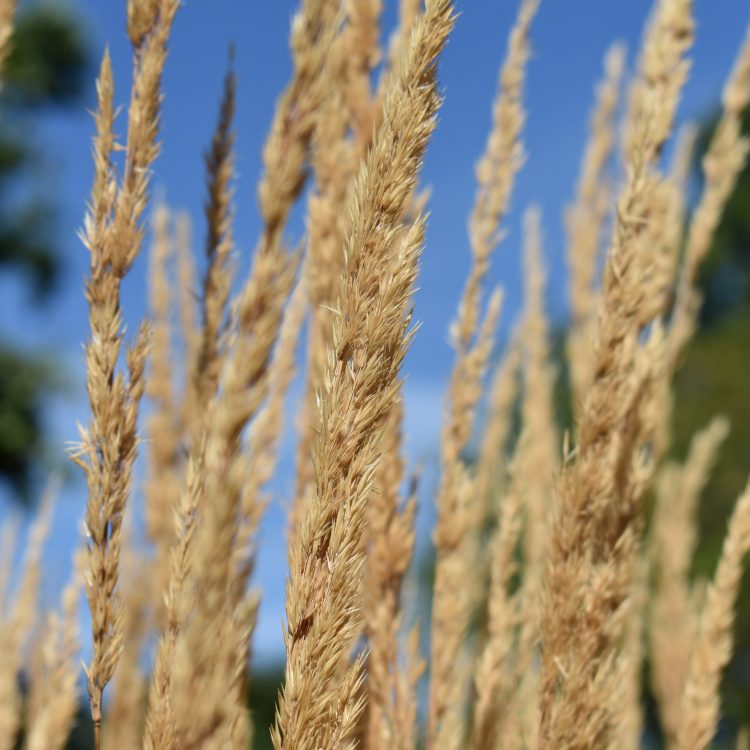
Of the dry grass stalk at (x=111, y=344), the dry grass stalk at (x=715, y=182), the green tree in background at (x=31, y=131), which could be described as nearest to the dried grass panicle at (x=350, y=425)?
the dry grass stalk at (x=111, y=344)

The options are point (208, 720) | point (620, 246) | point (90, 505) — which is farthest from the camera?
point (620, 246)

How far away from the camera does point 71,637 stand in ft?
5.89

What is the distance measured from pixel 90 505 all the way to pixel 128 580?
67.2 inches

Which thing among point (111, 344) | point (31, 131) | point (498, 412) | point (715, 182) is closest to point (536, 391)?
point (498, 412)

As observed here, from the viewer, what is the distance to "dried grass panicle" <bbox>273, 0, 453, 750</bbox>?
0.93 m

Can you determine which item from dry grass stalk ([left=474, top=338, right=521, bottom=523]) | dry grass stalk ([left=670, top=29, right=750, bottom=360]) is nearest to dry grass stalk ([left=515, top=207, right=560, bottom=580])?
dry grass stalk ([left=474, top=338, right=521, bottom=523])

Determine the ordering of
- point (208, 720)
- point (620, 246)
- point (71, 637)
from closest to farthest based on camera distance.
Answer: point (208, 720), point (620, 246), point (71, 637)

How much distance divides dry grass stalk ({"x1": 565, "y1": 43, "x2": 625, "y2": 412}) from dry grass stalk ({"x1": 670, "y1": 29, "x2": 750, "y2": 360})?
522mm

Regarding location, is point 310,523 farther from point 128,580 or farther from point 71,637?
point 128,580

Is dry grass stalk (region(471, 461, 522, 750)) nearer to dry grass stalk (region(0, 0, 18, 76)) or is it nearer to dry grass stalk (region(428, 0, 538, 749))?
dry grass stalk (region(428, 0, 538, 749))

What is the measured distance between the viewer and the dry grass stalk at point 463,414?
158 centimetres

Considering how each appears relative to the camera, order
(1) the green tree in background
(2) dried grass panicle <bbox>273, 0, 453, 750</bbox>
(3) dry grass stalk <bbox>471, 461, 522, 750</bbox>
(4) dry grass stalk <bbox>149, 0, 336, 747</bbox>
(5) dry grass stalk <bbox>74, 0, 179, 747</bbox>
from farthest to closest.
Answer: (1) the green tree in background
(3) dry grass stalk <bbox>471, 461, 522, 750</bbox>
(5) dry grass stalk <bbox>74, 0, 179, 747</bbox>
(2) dried grass panicle <bbox>273, 0, 453, 750</bbox>
(4) dry grass stalk <bbox>149, 0, 336, 747</bbox>

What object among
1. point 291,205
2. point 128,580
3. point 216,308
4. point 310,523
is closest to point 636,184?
point 291,205

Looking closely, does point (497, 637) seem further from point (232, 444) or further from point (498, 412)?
point (498, 412)
